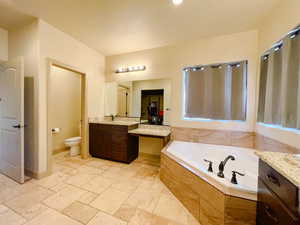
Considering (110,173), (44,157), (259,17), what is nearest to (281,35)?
(259,17)

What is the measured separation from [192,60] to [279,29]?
49.6 inches

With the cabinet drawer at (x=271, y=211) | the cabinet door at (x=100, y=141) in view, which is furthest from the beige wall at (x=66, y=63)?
the cabinet drawer at (x=271, y=211)

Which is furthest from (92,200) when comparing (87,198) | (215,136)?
(215,136)

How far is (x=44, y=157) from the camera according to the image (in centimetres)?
222

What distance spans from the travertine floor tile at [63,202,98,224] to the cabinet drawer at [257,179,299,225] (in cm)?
156

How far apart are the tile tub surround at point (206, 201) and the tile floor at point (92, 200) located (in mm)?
122

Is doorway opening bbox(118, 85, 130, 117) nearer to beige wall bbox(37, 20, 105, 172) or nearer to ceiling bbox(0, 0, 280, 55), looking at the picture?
beige wall bbox(37, 20, 105, 172)

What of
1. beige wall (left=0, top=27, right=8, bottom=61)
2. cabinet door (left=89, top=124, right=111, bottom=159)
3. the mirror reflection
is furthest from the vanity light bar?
beige wall (left=0, top=27, right=8, bottom=61)

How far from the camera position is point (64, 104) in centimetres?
354

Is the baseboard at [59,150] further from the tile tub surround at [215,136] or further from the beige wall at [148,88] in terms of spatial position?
the tile tub surround at [215,136]

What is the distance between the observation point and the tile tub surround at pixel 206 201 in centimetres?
110

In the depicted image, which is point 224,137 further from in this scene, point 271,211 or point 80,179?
point 80,179

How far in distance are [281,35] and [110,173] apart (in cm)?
321

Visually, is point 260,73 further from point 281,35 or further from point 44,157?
point 44,157
